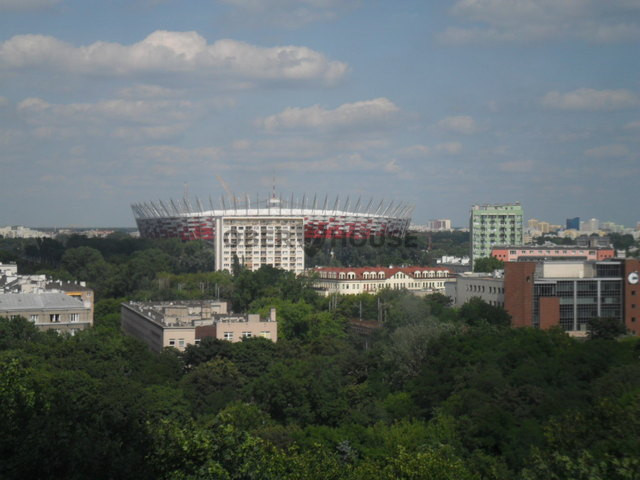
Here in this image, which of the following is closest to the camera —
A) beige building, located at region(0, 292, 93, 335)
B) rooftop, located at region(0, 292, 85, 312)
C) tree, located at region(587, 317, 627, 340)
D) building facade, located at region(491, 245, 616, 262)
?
tree, located at region(587, 317, 627, 340)

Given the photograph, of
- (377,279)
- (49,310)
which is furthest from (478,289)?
(49,310)

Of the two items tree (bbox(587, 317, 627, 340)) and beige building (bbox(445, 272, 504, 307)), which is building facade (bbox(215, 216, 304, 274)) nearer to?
beige building (bbox(445, 272, 504, 307))

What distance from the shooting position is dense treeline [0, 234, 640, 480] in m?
20.5

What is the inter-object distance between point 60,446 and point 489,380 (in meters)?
17.6

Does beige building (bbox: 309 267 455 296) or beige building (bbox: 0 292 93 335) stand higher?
beige building (bbox: 309 267 455 296)

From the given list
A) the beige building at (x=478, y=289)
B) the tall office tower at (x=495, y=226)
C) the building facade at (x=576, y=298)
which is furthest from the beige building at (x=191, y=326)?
the tall office tower at (x=495, y=226)

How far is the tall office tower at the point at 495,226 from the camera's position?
122 metres

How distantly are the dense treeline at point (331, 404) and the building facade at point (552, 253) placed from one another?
19057mm

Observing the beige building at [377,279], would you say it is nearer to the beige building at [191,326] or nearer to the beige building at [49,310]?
the beige building at [191,326]

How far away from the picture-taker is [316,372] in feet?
123

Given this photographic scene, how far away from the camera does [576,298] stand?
54.8 meters

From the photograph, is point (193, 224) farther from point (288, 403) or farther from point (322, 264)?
point (288, 403)

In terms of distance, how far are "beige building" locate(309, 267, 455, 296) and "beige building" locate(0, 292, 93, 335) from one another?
90.2 ft

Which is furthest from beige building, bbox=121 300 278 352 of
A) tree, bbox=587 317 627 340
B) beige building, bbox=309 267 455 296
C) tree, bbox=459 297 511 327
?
beige building, bbox=309 267 455 296
